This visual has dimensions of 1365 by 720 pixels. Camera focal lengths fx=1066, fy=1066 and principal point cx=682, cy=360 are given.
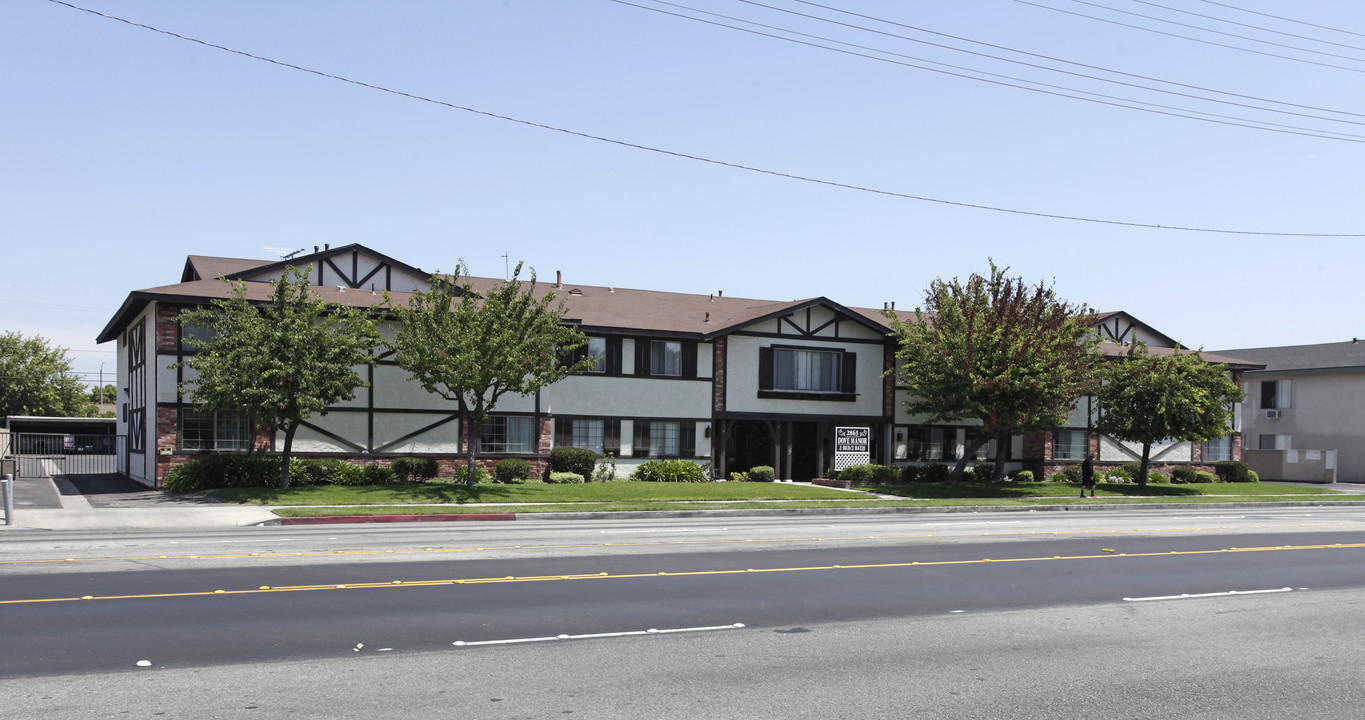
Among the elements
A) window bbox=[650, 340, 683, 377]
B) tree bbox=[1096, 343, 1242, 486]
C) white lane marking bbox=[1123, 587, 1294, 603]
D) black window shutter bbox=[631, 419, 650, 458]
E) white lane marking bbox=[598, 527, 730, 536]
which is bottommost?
white lane marking bbox=[598, 527, 730, 536]

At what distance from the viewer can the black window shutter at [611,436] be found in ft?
120

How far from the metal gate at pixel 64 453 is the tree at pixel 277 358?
14.7 metres

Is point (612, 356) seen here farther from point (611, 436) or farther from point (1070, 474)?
point (1070, 474)

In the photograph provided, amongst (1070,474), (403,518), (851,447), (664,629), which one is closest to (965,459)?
(851,447)

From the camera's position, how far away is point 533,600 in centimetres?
1187

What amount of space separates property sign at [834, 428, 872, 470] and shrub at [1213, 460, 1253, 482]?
17267 millimetres

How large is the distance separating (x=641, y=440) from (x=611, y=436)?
1.10 metres

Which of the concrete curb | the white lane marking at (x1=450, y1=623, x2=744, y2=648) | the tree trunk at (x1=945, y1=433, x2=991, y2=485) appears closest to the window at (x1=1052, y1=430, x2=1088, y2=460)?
the tree trunk at (x1=945, y1=433, x2=991, y2=485)

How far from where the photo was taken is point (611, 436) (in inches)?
1446

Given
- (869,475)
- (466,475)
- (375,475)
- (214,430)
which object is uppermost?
(214,430)

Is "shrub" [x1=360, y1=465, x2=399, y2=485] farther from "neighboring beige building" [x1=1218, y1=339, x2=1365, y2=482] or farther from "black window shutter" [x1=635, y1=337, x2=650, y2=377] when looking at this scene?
"neighboring beige building" [x1=1218, y1=339, x2=1365, y2=482]

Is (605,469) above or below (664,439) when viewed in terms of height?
below

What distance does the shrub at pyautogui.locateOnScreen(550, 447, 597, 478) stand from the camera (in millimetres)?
34875

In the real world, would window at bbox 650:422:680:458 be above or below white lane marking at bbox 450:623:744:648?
above
